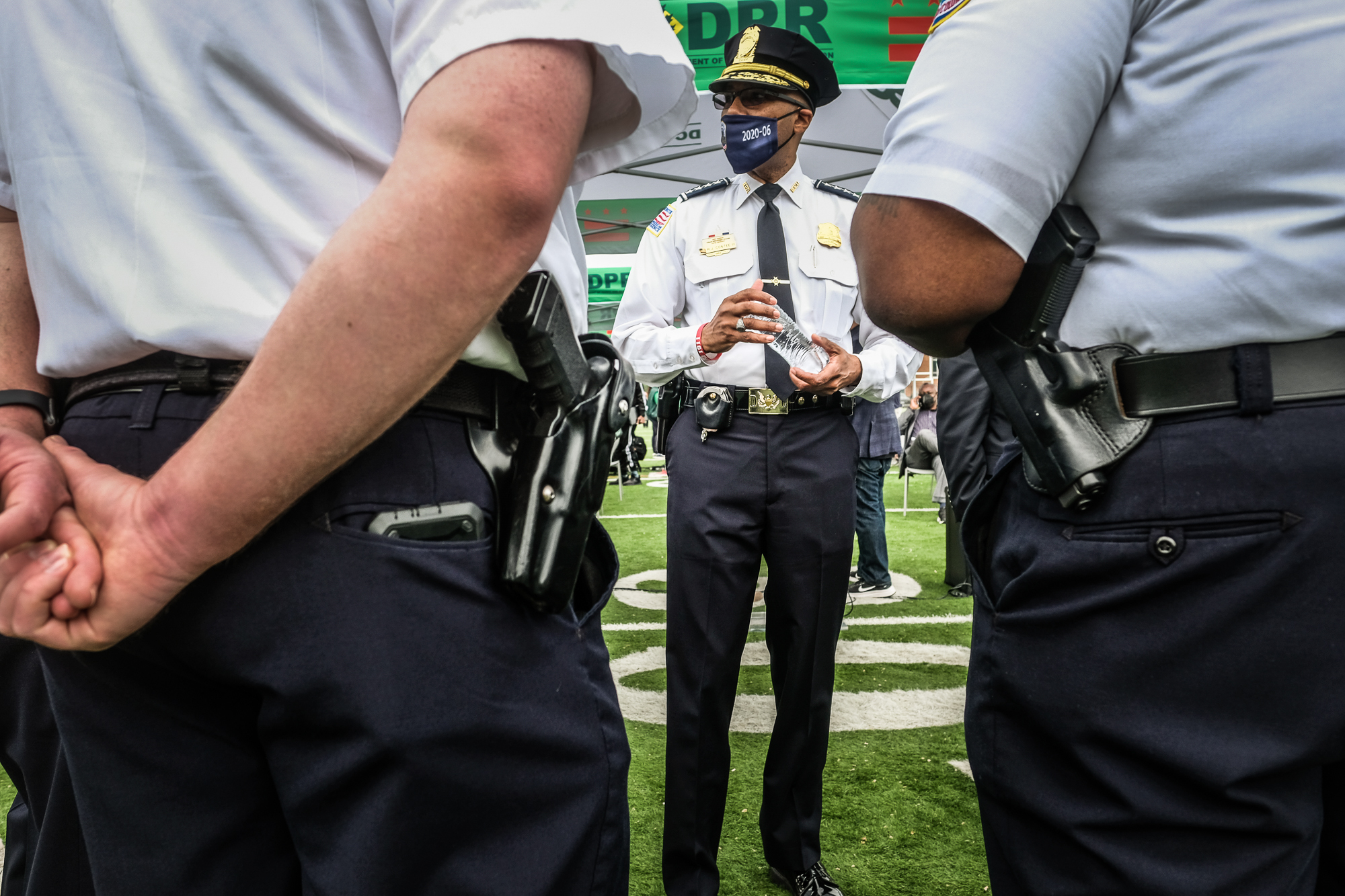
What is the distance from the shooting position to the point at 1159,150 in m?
0.82

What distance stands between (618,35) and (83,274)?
1.51 feet

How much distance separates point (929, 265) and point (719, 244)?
148 centimetres

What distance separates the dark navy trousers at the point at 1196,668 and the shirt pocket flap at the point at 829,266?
147 centimetres

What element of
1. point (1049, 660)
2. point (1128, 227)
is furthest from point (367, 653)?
point (1128, 227)

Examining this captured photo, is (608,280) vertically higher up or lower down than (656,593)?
higher up

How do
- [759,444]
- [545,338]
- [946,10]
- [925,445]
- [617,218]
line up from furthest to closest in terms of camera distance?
1. [925,445]
2. [617,218]
3. [759,444]
4. [946,10]
5. [545,338]

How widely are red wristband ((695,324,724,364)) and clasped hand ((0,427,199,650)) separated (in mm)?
1669

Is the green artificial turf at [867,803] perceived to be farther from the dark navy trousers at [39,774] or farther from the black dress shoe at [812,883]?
the dark navy trousers at [39,774]

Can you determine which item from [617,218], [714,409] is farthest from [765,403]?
[617,218]

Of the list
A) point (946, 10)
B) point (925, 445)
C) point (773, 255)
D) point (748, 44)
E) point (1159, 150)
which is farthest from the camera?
point (925, 445)

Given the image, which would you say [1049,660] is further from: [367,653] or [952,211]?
[367,653]

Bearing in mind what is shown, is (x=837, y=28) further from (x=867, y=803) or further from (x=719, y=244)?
(x=867, y=803)

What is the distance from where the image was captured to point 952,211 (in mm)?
872

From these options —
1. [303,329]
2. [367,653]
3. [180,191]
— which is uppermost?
[180,191]
